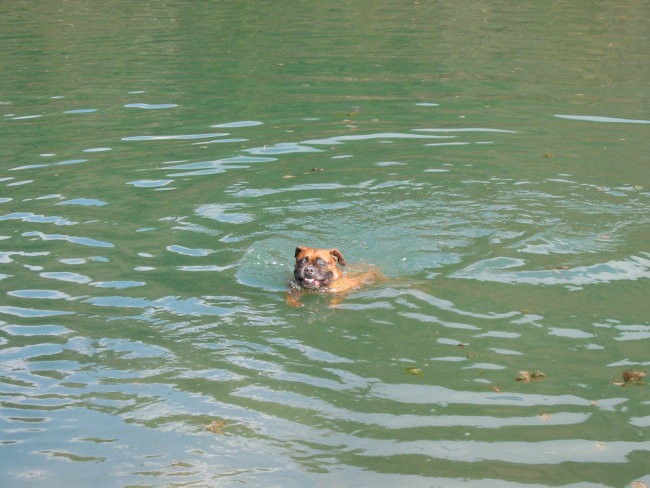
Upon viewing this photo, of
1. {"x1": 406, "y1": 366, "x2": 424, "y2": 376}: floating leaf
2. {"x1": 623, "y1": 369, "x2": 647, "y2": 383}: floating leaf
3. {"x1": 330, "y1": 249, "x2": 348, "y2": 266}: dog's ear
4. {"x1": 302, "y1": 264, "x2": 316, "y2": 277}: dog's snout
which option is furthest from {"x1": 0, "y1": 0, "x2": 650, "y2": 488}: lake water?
{"x1": 330, "y1": 249, "x2": 348, "y2": 266}: dog's ear

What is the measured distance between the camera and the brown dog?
9.94 meters

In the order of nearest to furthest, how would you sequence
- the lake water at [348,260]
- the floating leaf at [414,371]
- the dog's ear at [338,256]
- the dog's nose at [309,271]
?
the lake water at [348,260] < the floating leaf at [414,371] < the dog's nose at [309,271] < the dog's ear at [338,256]

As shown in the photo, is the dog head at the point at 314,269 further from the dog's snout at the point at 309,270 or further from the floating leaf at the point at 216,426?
the floating leaf at the point at 216,426

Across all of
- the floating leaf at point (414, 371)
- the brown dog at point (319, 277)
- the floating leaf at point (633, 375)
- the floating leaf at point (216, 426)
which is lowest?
the floating leaf at point (216, 426)

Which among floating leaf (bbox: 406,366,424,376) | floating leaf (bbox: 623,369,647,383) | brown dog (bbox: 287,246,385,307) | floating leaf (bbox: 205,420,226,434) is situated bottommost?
floating leaf (bbox: 205,420,226,434)

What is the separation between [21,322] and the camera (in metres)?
9.29

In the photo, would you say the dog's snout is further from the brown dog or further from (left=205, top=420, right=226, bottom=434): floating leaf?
(left=205, top=420, right=226, bottom=434): floating leaf

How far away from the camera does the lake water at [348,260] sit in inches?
278

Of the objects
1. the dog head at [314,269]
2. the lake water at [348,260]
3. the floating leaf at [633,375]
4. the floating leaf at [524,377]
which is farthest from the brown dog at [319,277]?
the floating leaf at [633,375]

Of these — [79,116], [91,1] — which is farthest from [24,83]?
[91,1]

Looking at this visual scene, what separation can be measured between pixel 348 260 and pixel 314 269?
1514 mm

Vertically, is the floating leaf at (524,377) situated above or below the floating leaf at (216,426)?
above

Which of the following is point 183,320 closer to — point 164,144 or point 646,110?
point 164,144

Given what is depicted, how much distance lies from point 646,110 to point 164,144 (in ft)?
27.5
